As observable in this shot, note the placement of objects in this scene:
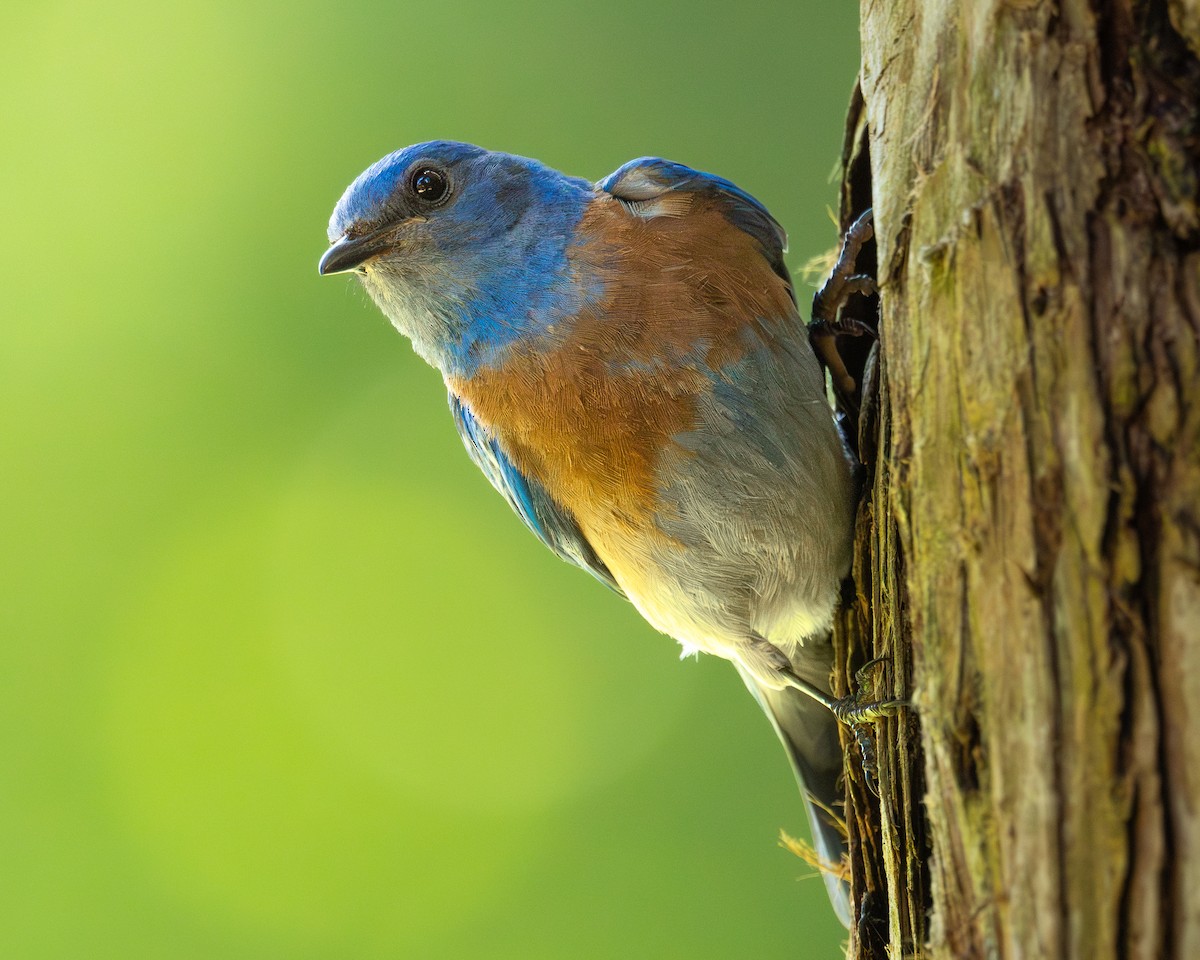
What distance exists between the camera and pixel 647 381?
3.12 m

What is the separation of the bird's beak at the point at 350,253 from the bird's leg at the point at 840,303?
140cm

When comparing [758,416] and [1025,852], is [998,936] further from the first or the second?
[758,416]

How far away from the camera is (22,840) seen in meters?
6.05

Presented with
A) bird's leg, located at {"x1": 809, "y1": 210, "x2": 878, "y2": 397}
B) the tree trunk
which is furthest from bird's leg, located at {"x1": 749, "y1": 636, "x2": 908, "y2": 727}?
bird's leg, located at {"x1": 809, "y1": 210, "x2": 878, "y2": 397}

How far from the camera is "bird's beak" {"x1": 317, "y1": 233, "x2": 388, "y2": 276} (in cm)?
362

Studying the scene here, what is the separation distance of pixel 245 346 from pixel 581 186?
3.27m

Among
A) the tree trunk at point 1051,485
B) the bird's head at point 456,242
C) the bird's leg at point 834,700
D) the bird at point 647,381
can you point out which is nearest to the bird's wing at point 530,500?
the bird at point 647,381

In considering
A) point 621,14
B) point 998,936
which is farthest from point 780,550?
point 621,14

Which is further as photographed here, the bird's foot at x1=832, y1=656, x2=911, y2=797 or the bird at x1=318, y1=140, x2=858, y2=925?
the bird at x1=318, y1=140, x2=858, y2=925

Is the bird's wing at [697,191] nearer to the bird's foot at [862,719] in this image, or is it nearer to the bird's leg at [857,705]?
the bird's leg at [857,705]

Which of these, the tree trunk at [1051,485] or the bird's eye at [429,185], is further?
the bird's eye at [429,185]

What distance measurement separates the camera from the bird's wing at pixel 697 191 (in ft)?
11.4

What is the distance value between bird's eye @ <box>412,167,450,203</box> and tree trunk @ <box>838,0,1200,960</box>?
188cm

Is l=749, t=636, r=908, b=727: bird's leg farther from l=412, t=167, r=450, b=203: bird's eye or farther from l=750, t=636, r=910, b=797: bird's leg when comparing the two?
l=412, t=167, r=450, b=203: bird's eye
